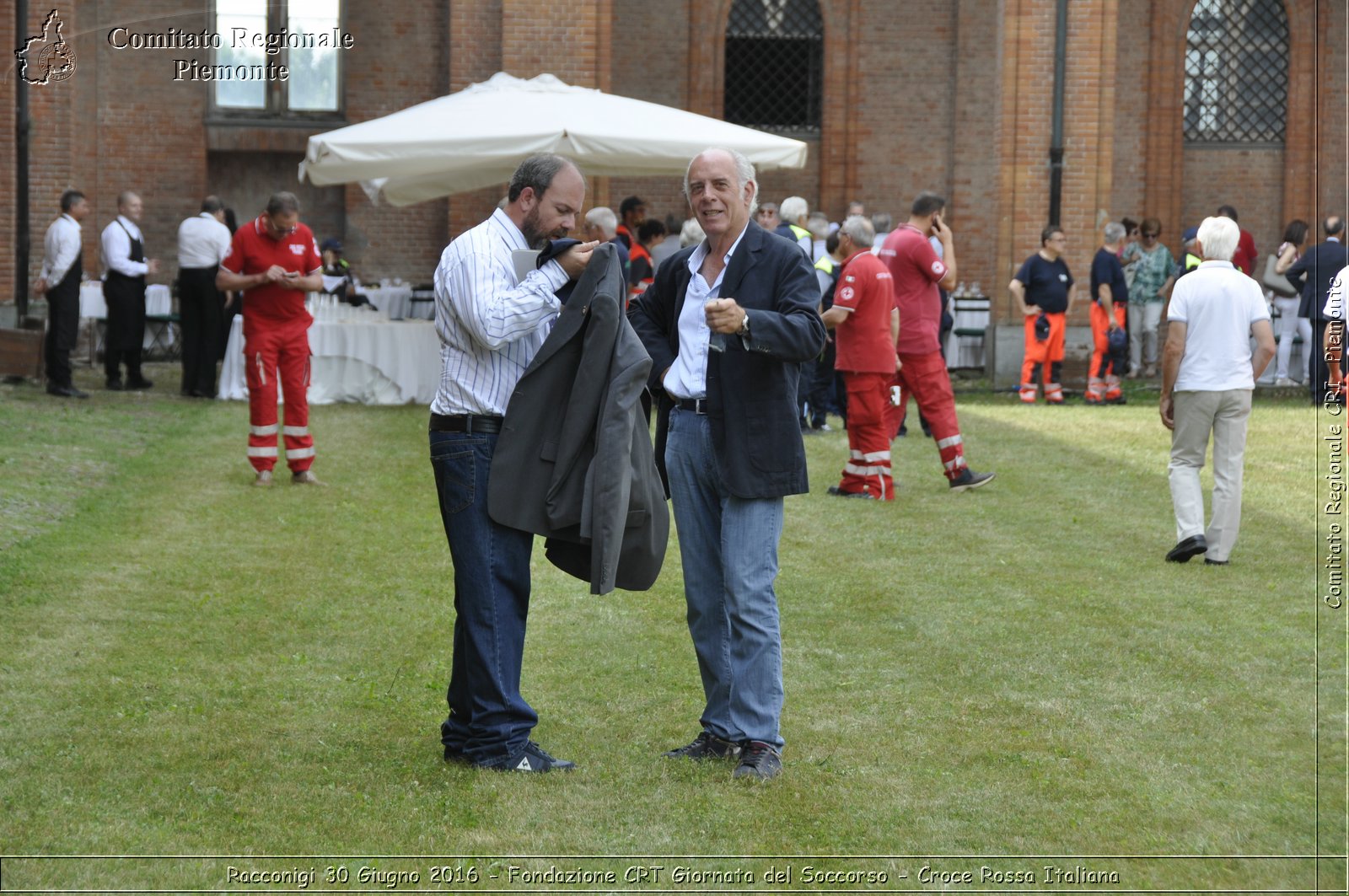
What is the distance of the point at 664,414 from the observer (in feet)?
17.2

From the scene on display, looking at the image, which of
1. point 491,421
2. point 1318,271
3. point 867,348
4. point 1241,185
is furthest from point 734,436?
point 1241,185

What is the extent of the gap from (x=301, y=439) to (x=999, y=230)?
35.4ft

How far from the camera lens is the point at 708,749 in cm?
516

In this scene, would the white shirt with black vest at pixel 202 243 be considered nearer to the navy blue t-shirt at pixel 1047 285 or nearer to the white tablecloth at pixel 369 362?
the white tablecloth at pixel 369 362

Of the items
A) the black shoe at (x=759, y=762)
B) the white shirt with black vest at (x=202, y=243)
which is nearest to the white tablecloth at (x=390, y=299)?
the white shirt with black vest at (x=202, y=243)

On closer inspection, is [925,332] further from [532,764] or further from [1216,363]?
[532,764]

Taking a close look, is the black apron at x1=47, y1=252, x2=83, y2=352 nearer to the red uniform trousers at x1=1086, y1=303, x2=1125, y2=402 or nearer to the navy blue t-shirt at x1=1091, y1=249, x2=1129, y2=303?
the red uniform trousers at x1=1086, y1=303, x2=1125, y2=402

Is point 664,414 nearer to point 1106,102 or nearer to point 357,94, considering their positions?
point 1106,102

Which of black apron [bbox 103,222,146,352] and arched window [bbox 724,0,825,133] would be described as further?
arched window [bbox 724,0,825,133]

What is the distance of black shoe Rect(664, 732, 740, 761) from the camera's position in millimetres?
5125

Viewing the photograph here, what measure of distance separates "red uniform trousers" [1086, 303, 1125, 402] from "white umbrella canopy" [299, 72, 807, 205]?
166 inches

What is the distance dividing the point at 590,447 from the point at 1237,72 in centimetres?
2129

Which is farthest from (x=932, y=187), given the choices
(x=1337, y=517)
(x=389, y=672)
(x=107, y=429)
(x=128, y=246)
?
(x=389, y=672)

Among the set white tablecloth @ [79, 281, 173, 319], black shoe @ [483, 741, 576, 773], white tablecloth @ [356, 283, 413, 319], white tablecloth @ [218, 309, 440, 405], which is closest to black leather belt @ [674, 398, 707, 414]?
black shoe @ [483, 741, 576, 773]
